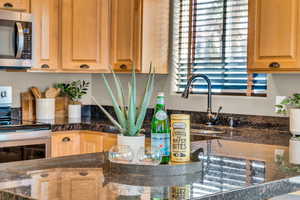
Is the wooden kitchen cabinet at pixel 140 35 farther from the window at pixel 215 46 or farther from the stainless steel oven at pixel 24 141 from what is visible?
the stainless steel oven at pixel 24 141

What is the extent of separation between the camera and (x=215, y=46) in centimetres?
413

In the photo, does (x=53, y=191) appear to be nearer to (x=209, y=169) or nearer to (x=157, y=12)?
(x=209, y=169)

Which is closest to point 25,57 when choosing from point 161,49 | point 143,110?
point 161,49

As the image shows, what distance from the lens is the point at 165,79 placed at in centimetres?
445

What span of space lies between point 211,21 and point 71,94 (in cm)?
155

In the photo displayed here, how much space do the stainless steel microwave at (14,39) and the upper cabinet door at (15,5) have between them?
9 cm

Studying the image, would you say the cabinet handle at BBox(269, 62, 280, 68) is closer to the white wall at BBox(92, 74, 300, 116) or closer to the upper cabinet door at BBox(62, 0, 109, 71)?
the white wall at BBox(92, 74, 300, 116)

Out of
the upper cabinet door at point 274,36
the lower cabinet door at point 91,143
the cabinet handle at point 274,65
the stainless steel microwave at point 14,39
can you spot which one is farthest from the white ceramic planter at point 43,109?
the cabinet handle at point 274,65

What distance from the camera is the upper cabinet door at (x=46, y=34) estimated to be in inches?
163

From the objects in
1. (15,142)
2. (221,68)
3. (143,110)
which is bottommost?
(15,142)

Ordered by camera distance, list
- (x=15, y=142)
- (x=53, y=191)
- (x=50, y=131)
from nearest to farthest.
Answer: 1. (x=53, y=191)
2. (x=15, y=142)
3. (x=50, y=131)

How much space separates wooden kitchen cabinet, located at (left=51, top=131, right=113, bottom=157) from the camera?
3.99m

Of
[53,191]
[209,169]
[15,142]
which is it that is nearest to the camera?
[53,191]

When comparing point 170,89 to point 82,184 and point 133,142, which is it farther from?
point 82,184
